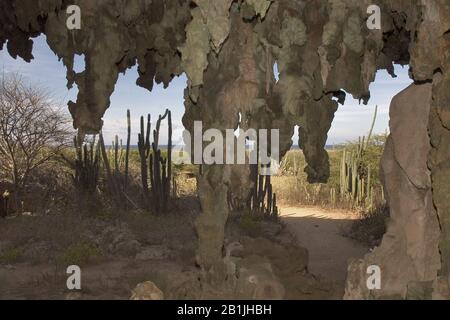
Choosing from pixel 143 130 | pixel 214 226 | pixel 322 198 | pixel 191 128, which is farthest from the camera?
pixel 322 198

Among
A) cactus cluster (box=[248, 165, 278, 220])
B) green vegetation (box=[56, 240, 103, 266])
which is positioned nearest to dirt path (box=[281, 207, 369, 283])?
cactus cluster (box=[248, 165, 278, 220])

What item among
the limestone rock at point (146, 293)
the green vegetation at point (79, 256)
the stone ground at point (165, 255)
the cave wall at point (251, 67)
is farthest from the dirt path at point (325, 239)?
the green vegetation at point (79, 256)

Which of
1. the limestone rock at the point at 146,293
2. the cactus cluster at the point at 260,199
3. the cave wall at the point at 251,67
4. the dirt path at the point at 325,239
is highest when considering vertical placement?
the cave wall at the point at 251,67

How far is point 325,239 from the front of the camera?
1136 cm

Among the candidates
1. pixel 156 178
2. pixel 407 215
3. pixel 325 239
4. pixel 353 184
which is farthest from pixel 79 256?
pixel 353 184

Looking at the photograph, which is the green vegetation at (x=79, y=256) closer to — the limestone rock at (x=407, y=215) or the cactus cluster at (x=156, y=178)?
the cactus cluster at (x=156, y=178)

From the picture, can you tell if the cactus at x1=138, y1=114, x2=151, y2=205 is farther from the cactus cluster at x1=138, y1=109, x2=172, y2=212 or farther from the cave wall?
the cave wall

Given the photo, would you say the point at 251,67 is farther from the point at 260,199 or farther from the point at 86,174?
the point at 86,174

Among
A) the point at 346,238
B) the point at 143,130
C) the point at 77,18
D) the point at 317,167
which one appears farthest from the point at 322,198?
the point at 77,18

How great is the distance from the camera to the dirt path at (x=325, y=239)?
8.50 m

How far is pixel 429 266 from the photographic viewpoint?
4664mm

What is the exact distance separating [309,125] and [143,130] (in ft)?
27.0
